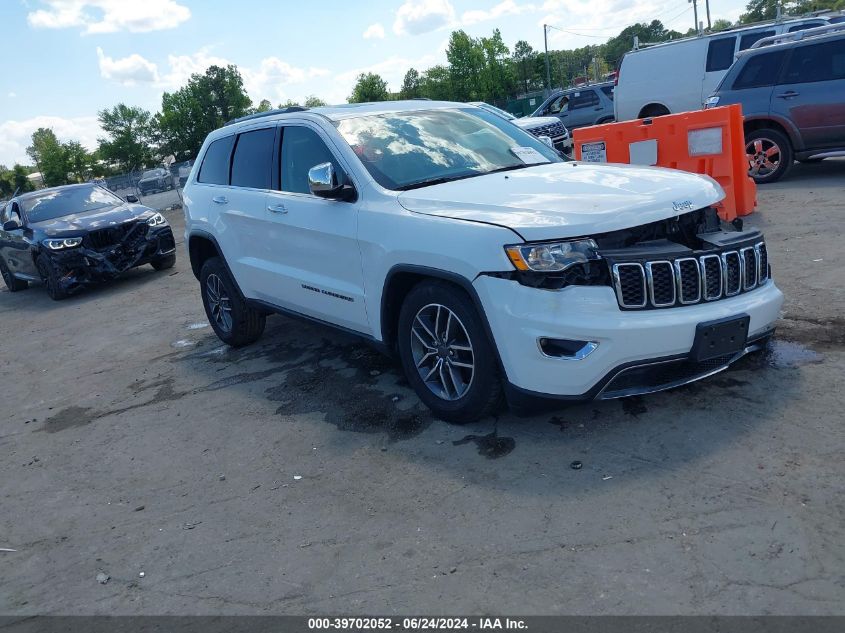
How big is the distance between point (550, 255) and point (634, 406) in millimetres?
1157

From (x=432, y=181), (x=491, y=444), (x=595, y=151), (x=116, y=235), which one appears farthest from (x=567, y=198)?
(x=116, y=235)

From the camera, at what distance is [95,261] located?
1120 centimetres

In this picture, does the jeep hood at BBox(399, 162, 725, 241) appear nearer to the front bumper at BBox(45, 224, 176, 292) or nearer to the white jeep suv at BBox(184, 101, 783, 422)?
the white jeep suv at BBox(184, 101, 783, 422)

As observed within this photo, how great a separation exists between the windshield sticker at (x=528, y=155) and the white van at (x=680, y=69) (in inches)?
449

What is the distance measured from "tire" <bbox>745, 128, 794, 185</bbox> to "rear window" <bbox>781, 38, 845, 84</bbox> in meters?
0.76

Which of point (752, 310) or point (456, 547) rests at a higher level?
point (752, 310)

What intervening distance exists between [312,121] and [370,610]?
345cm

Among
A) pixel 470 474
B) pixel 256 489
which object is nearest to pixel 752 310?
pixel 470 474

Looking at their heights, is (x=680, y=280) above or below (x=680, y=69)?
below

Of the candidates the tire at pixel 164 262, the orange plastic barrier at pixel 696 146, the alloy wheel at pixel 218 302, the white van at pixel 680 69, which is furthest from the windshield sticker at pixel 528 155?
the white van at pixel 680 69

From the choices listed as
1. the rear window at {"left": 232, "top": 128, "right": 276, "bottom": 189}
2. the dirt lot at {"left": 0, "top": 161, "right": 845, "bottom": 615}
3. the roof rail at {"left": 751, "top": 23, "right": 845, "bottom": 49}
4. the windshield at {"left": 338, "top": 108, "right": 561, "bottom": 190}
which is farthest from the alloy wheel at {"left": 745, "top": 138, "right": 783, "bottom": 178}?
the rear window at {"left": 232, "top": 128, "right": 276, "bottom": 189}

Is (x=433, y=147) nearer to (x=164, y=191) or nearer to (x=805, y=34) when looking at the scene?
(x=805, y=34)

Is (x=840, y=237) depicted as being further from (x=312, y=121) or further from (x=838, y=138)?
(x=312, y=121)

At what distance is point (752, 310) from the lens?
155 inches
